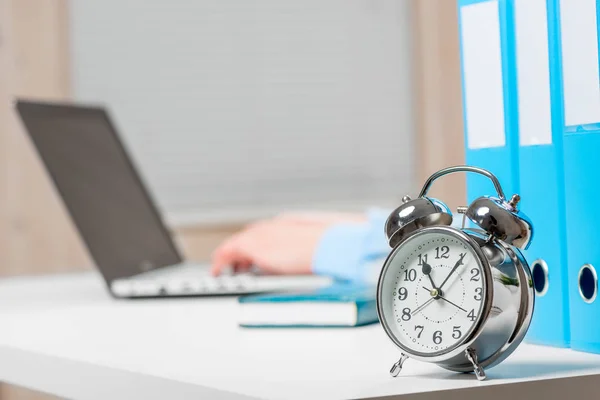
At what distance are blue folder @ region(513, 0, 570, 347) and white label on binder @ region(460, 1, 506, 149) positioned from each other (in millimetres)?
21

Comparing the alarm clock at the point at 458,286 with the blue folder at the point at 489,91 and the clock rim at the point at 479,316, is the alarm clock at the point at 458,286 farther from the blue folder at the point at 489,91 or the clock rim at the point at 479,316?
the blue folder at the point at 489,91

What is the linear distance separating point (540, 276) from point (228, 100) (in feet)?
8.27

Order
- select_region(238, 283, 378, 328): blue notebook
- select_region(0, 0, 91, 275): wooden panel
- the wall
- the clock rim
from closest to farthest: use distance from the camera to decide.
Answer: the clock rim < select_region(238, 283, 378, 328): blue notebook < select_region(0, 0, 91, 275): wooden panel < the wall

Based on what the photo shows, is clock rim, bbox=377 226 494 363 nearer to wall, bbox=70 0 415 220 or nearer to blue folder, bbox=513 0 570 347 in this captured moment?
blue folder, bbox=513 0 570 347

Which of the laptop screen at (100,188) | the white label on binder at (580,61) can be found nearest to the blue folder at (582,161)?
the white label on binder at (580,61)

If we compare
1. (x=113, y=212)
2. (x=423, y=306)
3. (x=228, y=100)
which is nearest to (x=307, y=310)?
(x=423, y=306)

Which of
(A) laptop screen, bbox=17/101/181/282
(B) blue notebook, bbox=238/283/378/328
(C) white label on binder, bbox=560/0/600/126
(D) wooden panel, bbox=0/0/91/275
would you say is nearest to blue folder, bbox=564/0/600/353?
(C) white label on binder, bbox=560/0/600/126

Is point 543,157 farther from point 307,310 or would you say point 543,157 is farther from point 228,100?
point 228,100

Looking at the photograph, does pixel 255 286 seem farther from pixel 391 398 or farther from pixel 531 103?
pixel 391 398

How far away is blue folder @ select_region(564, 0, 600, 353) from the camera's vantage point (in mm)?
771

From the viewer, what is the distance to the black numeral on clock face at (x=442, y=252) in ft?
2.27

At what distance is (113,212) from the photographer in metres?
1.56

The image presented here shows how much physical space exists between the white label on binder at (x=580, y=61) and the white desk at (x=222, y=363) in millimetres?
196

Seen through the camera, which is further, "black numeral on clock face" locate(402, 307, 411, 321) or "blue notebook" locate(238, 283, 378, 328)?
"blue notebook" locate(238, 283, 378, 328)
